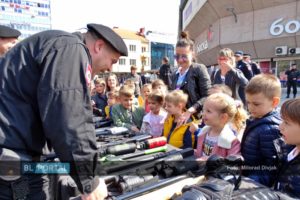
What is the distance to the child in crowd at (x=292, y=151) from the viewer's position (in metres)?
1.43

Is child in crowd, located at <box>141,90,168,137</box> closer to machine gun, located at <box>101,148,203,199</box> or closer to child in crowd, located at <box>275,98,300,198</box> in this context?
machine gun, located at <box>101,148,203,199</box>

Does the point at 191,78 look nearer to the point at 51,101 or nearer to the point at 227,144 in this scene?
the point at 227,144

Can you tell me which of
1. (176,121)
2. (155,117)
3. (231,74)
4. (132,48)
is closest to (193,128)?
(176,121)

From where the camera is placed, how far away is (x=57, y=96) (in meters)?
1.08

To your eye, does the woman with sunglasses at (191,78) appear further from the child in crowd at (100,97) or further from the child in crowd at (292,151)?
the child in crowd at (100,97)

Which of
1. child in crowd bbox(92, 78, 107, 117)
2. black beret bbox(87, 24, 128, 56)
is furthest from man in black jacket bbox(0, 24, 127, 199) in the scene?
child in crowd bbox(92, 78, 107, 117)

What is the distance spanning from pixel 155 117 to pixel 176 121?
42 centimetres

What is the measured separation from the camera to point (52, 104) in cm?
109

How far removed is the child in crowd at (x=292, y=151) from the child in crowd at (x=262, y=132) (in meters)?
0.11

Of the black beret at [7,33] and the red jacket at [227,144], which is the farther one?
the black beret at [7,33]

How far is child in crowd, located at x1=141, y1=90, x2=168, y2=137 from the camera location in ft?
10.0

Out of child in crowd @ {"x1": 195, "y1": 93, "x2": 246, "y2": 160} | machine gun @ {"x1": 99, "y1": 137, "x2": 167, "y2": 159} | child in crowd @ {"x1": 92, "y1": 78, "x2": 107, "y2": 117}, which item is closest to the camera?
machine gun @ {"x1": 99, "y1": 137, "x2": 167, "y2": 159}

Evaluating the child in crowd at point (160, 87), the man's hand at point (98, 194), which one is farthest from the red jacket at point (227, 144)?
the child in crowd at point (160, 87)

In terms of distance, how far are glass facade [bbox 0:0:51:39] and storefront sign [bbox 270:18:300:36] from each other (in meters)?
12.5
